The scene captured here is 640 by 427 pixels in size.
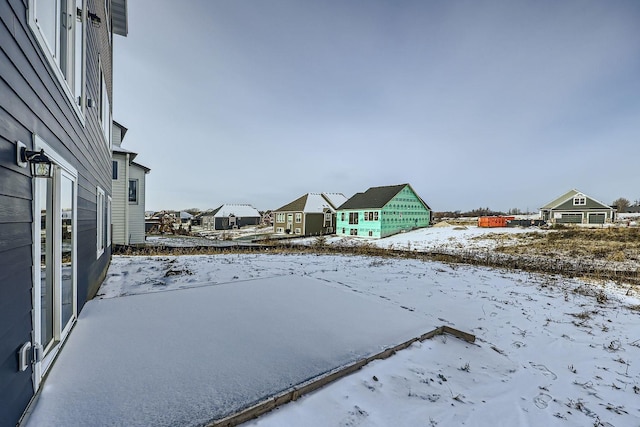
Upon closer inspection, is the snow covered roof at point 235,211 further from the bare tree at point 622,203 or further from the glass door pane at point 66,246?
the bare tree at point 622,203

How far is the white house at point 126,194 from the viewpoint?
1283 cm

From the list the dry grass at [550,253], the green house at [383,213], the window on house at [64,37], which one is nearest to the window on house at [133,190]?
the dry grass at [550,253]

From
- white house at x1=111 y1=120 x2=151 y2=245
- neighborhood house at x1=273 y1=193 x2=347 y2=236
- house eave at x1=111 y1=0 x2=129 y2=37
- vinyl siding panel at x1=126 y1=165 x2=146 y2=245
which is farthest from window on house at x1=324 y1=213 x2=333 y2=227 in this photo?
house eave at x1=111 y1=0 x2=129 y2=37

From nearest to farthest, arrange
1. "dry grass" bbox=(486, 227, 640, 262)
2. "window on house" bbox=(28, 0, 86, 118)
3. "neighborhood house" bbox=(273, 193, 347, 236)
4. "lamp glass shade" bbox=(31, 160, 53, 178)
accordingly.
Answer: "lamp glass shade" bbox=(31, 160, 53, 178), "window on house" bbox=(28, 0, 86, 118), "dry grass" bbox=(486, 227, 640, 262), "neighborhood house" bbox=(273, 193, 347, 236)

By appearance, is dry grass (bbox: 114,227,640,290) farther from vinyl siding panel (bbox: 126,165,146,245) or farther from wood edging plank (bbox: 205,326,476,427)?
wood edging plank (bbox: 205,326,476,427)

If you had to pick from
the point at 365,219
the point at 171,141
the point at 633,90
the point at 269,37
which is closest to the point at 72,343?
the point at 269,37

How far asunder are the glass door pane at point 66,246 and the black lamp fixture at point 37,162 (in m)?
0.85

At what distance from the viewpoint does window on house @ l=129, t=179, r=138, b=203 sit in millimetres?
13883

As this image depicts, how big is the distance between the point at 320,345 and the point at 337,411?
41.6 inches

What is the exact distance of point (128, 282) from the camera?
20.2ft

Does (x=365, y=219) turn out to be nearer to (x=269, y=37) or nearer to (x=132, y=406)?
(x=269, y=37)

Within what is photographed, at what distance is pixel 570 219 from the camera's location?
99.4 ft

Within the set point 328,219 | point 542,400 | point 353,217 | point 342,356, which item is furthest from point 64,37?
point 328,219

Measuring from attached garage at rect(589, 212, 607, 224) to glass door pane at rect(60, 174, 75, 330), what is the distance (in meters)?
41.2
